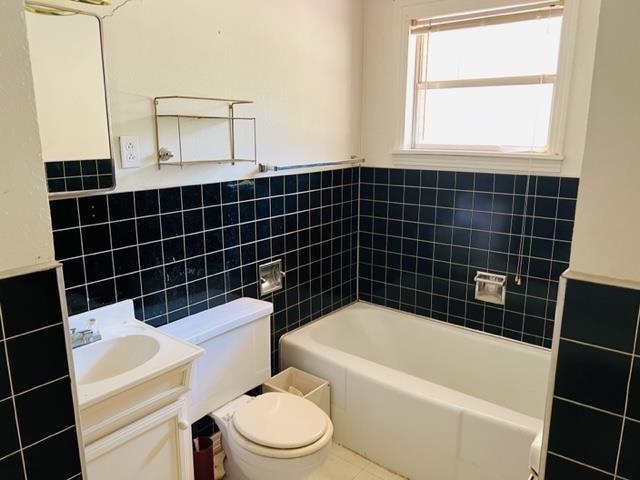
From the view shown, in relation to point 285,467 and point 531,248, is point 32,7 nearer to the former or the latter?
point 285,467

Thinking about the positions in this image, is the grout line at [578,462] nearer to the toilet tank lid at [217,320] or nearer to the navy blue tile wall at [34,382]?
the navy blue tile wall at [34,382]

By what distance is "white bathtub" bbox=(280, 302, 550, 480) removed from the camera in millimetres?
2107

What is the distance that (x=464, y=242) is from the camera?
9.37 ft

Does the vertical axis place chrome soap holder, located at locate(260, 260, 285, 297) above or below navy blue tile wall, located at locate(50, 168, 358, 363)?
below

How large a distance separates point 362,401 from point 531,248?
1227 mm

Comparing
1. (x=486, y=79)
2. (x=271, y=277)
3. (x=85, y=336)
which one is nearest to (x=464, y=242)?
(x=486, y=79)

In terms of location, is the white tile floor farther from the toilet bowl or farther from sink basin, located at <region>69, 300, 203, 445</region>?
sink basin, located at <region>69, 300, 203, 445</region>

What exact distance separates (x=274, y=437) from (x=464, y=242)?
62.5 inches

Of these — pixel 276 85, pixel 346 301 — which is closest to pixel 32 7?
pixel 276 85

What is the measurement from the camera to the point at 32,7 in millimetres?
1586

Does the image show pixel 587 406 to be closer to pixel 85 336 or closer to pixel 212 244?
pixel 85 336

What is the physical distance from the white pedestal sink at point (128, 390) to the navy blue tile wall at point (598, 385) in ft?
3.85

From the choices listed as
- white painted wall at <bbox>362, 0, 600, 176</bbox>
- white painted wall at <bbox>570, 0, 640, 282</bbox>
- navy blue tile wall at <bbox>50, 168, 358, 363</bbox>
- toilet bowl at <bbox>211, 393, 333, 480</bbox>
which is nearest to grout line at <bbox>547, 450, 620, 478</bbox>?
white painted wall at <bbox>570, 0, 640, 282</bbox>

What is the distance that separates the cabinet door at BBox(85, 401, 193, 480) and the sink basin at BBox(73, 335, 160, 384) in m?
0.24
